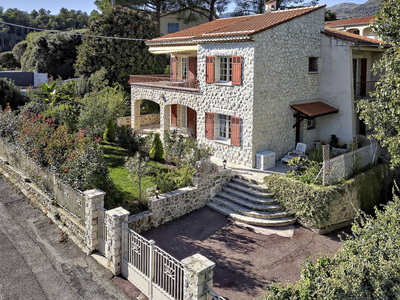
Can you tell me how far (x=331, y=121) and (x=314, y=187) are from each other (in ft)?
31.9

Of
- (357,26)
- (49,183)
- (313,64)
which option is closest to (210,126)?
(313,64)

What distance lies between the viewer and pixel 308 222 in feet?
52.5

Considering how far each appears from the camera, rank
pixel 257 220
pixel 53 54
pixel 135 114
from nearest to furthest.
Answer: pixel 257 220
pixel 135 114
pixel 53 54

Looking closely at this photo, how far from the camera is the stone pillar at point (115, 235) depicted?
11734 millimetres

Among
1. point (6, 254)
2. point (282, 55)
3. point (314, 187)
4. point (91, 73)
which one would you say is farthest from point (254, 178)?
point (91, 73)

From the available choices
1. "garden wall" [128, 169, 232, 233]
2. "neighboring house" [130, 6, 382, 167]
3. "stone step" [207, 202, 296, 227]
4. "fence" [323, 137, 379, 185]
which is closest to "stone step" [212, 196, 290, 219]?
"stone step" [207, 202, 296, 227]

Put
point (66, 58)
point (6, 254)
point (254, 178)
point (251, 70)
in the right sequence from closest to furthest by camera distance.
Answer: point (6, 254) → point (254, 178) → point (251, 70) → point (66, 58)

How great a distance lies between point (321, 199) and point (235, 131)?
283 inches

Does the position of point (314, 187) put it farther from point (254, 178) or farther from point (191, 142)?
point (191, 142)

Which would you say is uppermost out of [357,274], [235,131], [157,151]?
[235,131]

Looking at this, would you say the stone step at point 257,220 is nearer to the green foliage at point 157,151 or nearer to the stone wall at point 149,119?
the green foliage at point 157,151

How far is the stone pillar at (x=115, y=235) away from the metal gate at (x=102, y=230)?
0.53 meters

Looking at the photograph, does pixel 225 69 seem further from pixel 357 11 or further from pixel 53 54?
pixel 357 11

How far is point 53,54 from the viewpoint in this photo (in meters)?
55.0
